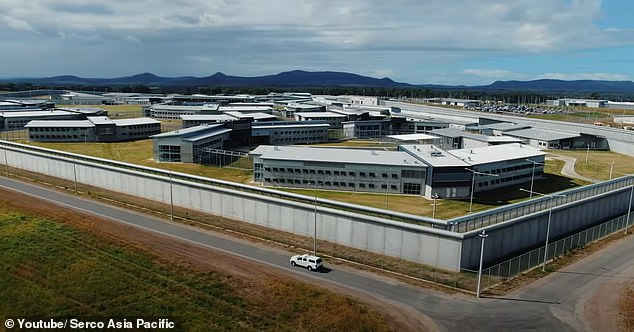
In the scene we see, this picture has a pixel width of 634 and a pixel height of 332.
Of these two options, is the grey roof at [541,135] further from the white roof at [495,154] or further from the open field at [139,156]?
the open field at [139,156]

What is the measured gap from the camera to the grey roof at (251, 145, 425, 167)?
189 ft

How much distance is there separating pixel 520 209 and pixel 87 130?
8256 centimetres

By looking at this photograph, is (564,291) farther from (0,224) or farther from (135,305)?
(0,224)

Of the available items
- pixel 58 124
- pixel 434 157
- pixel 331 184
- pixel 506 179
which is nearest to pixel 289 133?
pixel 331 184

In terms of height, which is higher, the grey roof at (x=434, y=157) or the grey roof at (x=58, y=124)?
the grey roof at (x=58, y=124)

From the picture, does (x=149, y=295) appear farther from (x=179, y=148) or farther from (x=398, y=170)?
(x=179, y=148)

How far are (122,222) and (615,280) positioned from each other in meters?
42.3

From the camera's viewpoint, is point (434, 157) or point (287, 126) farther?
point (287, 126)

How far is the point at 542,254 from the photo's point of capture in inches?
1549

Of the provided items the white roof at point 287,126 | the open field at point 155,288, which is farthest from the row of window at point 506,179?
the white roof at point 287,126

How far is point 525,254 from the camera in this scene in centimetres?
3778

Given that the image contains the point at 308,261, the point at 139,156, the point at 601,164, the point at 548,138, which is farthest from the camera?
the point at 548,138

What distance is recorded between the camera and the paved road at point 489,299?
2762 cm

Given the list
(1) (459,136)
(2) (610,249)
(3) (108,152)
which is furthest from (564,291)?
(3) (108,152)
